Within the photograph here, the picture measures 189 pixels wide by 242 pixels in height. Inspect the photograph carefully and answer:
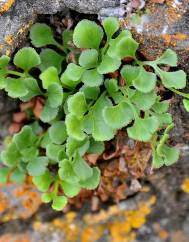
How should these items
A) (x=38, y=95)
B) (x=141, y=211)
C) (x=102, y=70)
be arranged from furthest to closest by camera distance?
(x=141, y=211)
(x=38, y=95)
(x=102, y=70)

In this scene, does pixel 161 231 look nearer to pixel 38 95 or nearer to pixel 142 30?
pixel 38 95

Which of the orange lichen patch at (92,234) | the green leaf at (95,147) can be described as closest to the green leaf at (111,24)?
the green leaf at (95,147)

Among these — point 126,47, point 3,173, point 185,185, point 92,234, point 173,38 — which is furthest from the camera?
point 92,234

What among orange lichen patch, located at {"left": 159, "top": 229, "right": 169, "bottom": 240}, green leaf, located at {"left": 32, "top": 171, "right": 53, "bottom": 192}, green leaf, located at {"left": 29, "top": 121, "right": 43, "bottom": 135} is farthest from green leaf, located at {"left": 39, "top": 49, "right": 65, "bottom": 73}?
orange lichen patch, located at {"left": 159, "top": 229, "right": 169, "bottom": 240}

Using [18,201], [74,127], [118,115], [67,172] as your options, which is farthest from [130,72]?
[18,201]

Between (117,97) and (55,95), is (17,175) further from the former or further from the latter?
(117,97)

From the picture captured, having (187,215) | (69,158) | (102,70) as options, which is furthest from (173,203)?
(102,70)
